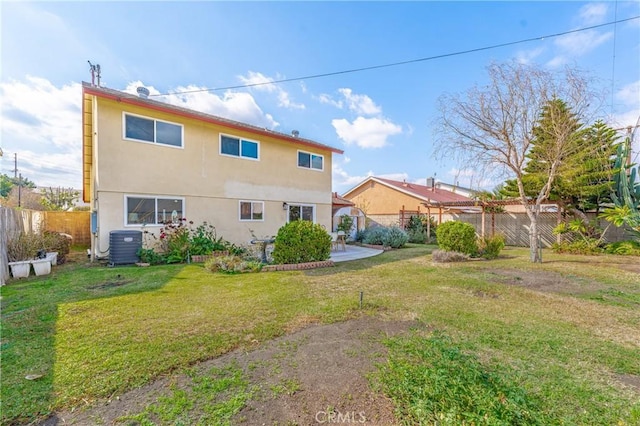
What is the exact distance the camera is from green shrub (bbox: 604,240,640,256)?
1186 centimetres

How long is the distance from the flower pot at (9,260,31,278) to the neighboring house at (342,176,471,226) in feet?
64.1

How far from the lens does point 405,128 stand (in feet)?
46.3

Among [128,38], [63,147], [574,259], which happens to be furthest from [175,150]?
[574,259]

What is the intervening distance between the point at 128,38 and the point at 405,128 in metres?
11.8

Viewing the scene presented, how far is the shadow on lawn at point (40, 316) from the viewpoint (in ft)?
8.00

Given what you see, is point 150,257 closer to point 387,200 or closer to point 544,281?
point 544,281

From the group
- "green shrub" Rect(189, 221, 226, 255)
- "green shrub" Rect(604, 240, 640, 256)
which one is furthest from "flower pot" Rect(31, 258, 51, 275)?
"green shrub" Rect(604, 240, 640, 256)

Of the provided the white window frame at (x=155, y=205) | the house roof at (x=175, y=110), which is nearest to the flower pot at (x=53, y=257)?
the white window frame at (x=155, y=205)

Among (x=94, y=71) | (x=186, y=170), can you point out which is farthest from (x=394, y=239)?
(x=94, y=71)

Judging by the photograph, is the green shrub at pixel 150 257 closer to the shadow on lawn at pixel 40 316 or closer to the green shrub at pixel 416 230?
the shadow on lawn at pixel 40 316

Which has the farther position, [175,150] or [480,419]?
[175,150]

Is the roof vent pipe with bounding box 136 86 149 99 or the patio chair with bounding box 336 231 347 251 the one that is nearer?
the roof vent pipe with bounding box 136 86 149 99

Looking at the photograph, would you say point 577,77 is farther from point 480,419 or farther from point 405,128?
point 480,419

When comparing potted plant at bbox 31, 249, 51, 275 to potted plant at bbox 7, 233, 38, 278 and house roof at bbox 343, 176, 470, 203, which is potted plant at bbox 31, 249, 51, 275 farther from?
house roof at bbox 343, 176, 470, 203
